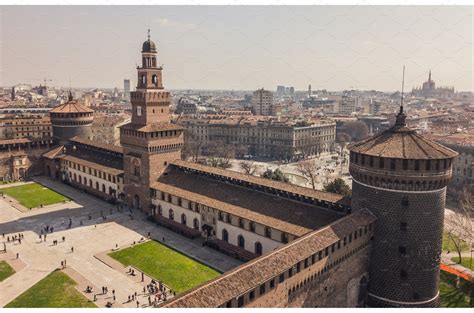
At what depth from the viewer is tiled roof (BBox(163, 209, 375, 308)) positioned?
63.5ft

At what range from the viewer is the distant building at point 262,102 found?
175625mm

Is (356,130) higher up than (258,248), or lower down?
higher up

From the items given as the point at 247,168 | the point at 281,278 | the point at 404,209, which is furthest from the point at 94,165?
the point at 404,209

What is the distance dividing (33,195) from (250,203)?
35.2 meters

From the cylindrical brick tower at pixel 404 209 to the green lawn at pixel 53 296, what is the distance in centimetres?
2015

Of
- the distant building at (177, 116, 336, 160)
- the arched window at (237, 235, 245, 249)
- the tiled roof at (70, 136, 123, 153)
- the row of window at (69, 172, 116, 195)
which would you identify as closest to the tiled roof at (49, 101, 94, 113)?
the tiled roof at (70, 136, 123, 153)

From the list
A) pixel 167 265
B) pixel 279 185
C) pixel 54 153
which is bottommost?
pixel 167 265

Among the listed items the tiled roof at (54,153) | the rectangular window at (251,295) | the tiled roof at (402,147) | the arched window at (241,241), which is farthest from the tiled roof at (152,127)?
the rectangular window at (251,295)

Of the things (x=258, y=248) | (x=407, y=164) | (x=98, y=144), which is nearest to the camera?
(x=407, y=164)

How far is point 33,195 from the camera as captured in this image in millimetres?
57281

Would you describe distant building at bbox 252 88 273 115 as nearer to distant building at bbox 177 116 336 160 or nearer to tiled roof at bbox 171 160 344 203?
distant building at bbox 177 116 336 160

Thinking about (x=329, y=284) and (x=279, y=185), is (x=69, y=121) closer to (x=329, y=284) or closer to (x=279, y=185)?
(x=279, y=185)

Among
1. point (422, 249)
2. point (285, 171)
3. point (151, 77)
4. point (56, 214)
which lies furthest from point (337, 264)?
point (285, 171)

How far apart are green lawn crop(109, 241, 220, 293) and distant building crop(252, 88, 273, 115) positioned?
452ft
